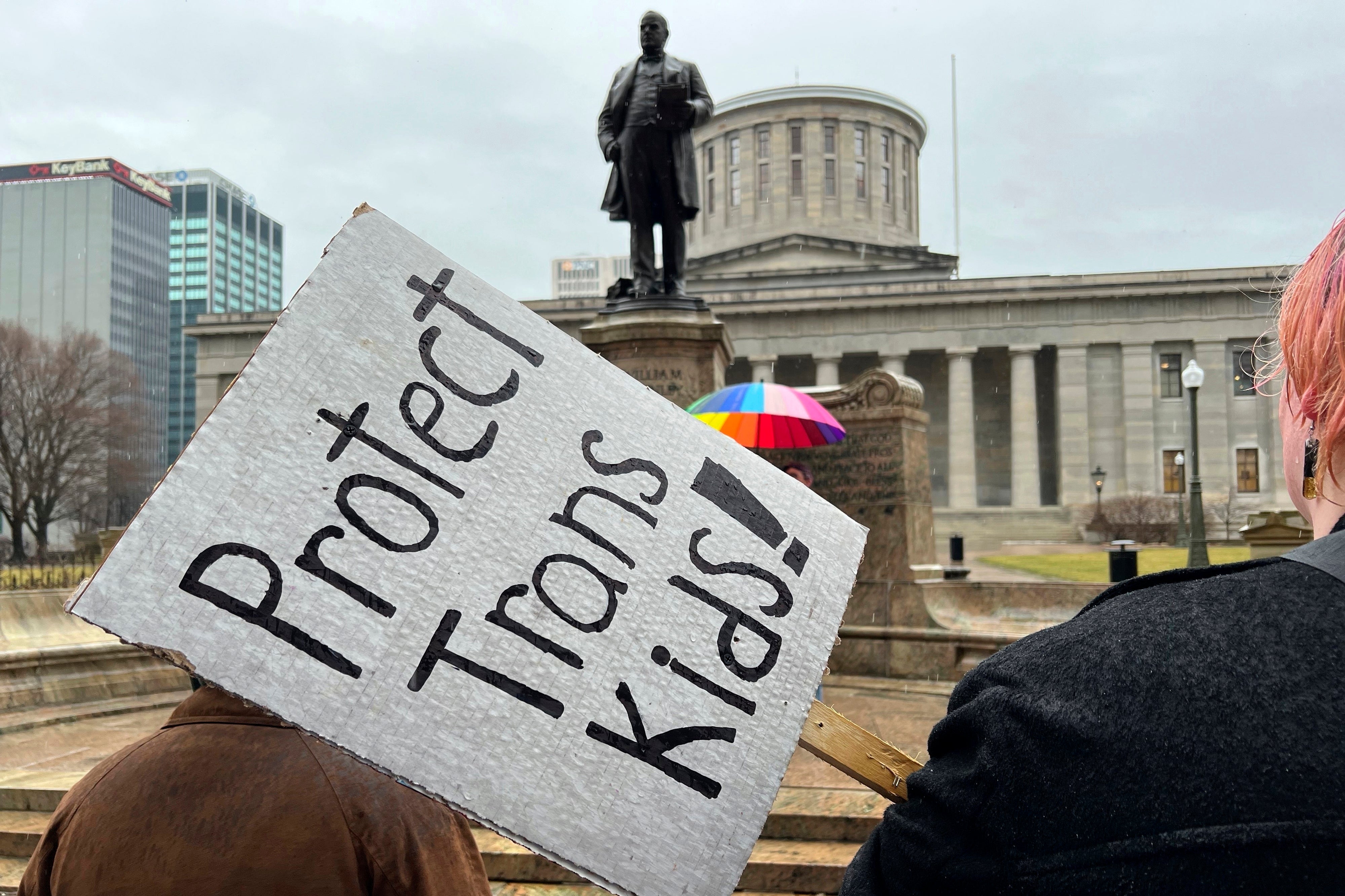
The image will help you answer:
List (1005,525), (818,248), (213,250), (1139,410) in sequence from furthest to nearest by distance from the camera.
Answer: (213,250)
(818,248)
(1139,410)
(1005,525)

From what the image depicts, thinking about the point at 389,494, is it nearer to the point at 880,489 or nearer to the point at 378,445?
the point at 378,445

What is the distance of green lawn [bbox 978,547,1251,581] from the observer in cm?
2200

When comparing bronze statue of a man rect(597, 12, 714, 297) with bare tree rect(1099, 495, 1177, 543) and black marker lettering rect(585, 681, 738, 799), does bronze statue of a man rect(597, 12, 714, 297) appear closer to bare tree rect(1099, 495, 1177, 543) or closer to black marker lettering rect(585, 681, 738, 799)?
black marker lettering rect(585, 681, 738, 799)

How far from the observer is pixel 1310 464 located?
1146mm

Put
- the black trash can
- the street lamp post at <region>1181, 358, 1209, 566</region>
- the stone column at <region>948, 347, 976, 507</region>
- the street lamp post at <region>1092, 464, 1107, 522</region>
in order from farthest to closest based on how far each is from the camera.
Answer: the stone column at <region>948, 347, 976, 507</region> → the street lamp post at <region>1092, 464, 1107, 522</region> → the street lamp post at <region>1181, 358, 1209, 566</region> → the black trash can

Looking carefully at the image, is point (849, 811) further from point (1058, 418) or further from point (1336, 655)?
point (1058, 418)

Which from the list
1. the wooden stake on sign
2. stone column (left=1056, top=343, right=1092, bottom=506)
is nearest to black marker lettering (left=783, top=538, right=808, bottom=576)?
the wooden stake on sign

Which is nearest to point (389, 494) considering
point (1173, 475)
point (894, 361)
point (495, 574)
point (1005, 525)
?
point (495, 574)

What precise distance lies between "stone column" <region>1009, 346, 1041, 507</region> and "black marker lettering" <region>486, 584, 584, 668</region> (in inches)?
2193

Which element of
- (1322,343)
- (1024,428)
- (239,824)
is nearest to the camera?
(1322,343)

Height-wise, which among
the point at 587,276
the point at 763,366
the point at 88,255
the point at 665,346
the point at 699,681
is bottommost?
the point at 699,681

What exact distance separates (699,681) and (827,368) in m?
53.2

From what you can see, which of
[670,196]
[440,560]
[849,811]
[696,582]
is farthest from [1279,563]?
[670,196]

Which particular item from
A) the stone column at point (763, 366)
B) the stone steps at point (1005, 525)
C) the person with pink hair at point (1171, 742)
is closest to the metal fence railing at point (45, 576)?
the person with pink hair at point (1171, 742)
